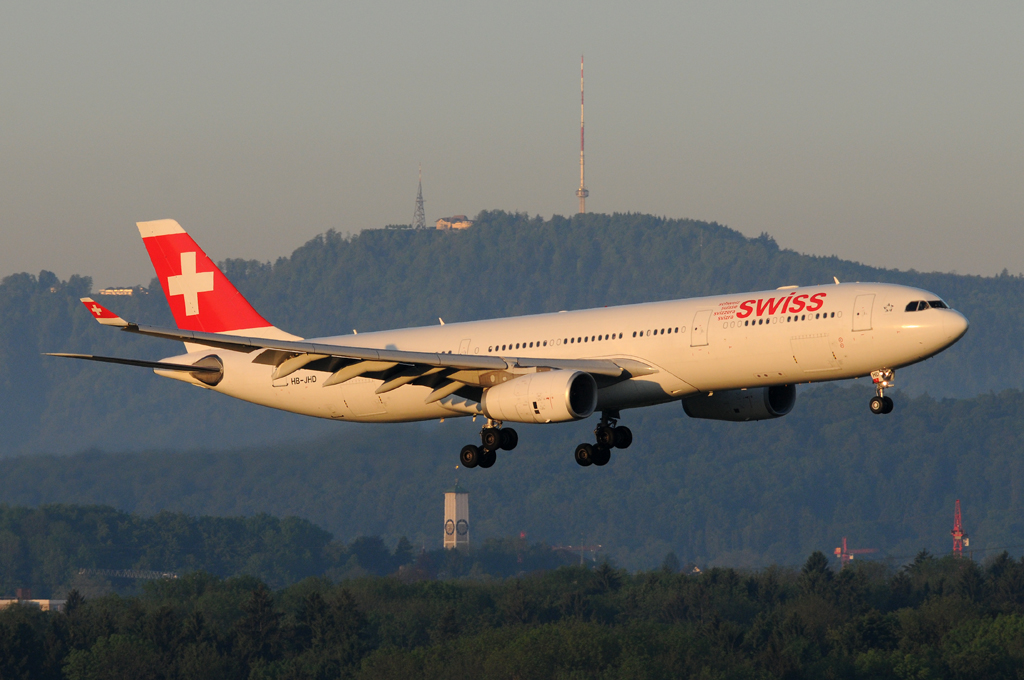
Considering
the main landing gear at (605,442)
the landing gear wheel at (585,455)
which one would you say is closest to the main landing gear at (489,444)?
the landing gear wheel at (585,455)

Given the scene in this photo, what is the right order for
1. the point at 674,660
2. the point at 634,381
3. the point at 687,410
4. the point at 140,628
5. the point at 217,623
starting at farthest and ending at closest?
the point at 217,623
the point at 140,628
the point at 674,660
the point at 687,410
the point at 634,381

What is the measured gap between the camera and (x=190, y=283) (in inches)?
2635

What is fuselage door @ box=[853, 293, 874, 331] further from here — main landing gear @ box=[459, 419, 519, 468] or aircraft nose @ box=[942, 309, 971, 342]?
main landing gear @ box=[459, 419, 519, 468]

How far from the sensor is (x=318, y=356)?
177ft

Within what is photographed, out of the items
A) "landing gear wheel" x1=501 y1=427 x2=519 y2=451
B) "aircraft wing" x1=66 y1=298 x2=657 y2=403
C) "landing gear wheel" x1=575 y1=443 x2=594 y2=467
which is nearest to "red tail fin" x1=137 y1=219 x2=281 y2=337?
"aircraft wing" x1=66 y1=298 x2=657 y2=403

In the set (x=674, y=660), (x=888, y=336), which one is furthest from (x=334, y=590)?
(x=888, y=336)

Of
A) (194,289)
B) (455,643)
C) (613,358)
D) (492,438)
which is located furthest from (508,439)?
(455,643)

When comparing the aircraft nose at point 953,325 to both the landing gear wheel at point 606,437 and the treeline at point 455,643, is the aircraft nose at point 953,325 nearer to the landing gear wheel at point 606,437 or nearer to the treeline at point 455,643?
the landing gear wheel at point 606,437

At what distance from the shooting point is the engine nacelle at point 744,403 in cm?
5644

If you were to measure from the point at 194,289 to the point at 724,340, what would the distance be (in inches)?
995

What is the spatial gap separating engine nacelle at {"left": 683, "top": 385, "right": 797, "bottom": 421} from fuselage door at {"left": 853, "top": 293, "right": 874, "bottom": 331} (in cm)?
669

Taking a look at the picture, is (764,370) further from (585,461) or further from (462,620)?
(462,620)

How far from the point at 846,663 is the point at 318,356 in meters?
123

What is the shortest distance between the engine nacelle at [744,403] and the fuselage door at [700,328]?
4.12 meters
